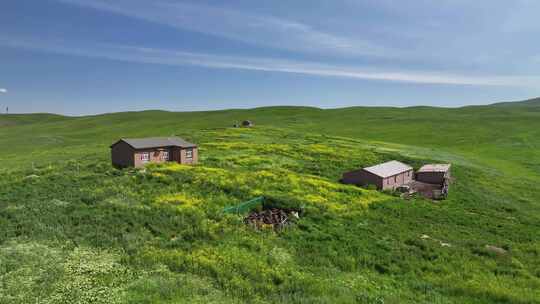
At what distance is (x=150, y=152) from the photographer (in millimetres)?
45219

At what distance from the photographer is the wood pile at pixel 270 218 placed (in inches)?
1013

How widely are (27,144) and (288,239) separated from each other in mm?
94090

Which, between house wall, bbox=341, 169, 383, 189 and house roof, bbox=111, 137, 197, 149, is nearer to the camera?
house wall, bbox=341, 169, 383, 189

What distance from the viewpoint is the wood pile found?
25.7 meters

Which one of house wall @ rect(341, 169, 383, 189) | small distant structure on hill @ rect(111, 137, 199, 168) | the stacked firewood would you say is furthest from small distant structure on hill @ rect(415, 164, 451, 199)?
small distant structure on hill @ rect(111, 137, 199, 168)

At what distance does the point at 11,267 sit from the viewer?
55.4 feet

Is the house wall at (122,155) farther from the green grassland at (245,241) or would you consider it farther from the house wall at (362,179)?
the house wall at (362,179)

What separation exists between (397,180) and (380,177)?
4.84m

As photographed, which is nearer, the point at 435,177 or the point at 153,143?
the point at 153,143

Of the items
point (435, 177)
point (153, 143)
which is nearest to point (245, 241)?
point (153, 143)

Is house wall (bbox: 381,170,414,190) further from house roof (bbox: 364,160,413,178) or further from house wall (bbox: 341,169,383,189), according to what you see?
house wall (bbox: 341,169,383,189)

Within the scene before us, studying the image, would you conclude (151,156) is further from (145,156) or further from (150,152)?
(145,156)

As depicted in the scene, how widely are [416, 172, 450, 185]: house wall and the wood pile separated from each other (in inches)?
1071

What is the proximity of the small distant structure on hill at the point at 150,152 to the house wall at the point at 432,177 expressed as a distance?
30339mm
